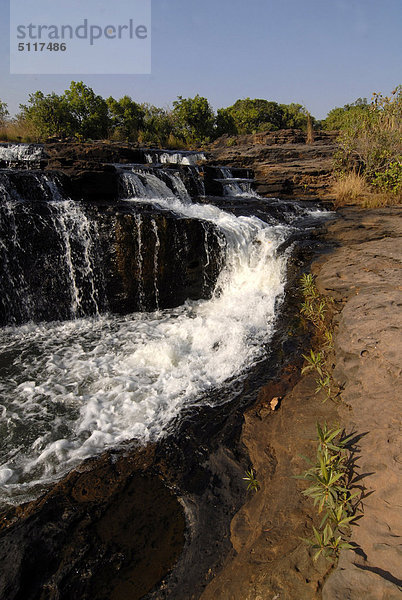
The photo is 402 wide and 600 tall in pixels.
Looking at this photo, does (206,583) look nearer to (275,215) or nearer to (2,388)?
(2,388)

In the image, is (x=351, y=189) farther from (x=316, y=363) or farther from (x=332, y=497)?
(x=332, y=497)

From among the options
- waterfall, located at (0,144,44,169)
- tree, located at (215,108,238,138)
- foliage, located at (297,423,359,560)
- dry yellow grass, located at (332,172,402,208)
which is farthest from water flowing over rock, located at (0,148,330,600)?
tree, located at (215,108,238,138)

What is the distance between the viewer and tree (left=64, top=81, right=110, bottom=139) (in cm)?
1869

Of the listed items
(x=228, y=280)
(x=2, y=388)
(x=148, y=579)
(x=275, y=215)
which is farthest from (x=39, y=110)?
(x=148, y=579)

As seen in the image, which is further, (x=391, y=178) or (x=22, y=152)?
(x=22, y=152)

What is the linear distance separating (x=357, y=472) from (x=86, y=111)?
2299 centimetres

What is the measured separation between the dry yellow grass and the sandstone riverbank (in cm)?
602

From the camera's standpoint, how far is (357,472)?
184 cm

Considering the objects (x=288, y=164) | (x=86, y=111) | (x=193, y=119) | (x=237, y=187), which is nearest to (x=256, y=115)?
(x=193, y=119)

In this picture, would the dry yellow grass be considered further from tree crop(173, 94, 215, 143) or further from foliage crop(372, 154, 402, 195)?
tree crop(173, 94, 215, 143)

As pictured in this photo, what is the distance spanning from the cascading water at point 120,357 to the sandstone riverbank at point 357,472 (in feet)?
3.55

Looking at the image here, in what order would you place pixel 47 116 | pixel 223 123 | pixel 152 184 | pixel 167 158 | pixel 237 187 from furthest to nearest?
1. pixel 223 123
2. pixel 47 116
3. pixel 167 158
4. pixel 237 187
5. pixel 152 184

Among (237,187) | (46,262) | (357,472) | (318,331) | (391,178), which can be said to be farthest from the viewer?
(237,187)

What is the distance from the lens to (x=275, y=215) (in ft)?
26.3
